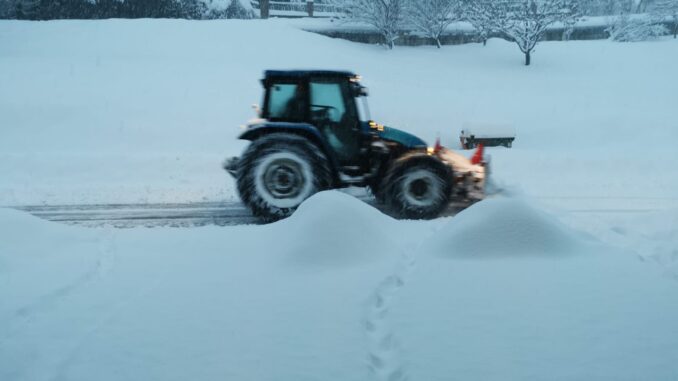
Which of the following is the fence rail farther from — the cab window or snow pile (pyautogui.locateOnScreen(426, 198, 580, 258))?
snow pile (pyautogui.locateOnScreen(426, 198, 580, 258))

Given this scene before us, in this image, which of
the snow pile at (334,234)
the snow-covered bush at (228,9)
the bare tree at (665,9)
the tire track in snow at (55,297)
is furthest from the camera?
the bare tree at (665,9)

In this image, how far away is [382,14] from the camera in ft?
81.3

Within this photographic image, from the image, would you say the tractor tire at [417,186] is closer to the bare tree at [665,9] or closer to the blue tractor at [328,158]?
the blue tractor at [328,158]

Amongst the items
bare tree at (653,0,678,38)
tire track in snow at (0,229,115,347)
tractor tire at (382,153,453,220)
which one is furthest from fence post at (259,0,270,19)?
tire track in snow at (0,229,115,347)

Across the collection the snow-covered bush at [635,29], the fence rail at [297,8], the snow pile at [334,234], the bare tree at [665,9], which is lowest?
the snow pile at [334,234]

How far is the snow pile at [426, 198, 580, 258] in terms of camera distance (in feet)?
16.0

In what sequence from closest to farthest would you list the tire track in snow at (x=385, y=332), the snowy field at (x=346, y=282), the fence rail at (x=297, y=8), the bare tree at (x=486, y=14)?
the tire track in snow at (x=385, y=332) → the snowy field at (x=346, y=282) → the bare tree at (x=486, y=14) → the fence rail at (x=297, y=8)

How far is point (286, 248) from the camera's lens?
16.2 feet

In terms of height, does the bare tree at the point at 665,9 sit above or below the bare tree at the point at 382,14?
above

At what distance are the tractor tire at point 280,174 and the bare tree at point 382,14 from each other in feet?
64.1

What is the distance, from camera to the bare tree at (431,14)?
24.8m

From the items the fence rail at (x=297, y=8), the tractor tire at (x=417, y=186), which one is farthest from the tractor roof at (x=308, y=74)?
the fence rail at (x=297, y=8)

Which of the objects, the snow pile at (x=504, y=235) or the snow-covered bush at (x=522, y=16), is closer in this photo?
the snow pile at (x=504, y=235)

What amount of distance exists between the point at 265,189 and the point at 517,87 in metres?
15.5
